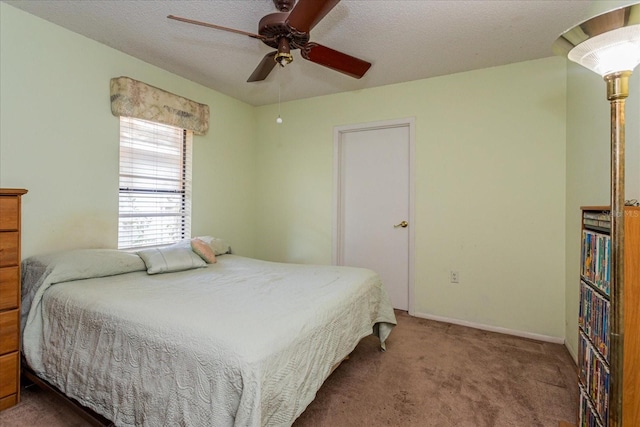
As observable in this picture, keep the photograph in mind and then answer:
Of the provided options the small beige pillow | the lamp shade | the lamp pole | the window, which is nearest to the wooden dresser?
the window

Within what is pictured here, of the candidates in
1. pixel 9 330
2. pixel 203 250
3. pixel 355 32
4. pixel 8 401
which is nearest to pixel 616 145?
pixel 355 32

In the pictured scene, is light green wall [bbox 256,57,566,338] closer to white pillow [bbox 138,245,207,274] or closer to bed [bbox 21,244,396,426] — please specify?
bed [bbox 21,244,396,426]

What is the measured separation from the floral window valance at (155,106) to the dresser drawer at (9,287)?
4.63 feet

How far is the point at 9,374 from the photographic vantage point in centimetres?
169

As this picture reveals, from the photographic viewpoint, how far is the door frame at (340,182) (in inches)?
125

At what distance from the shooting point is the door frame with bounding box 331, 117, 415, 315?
3.16 metres

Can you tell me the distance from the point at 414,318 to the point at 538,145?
1.96 meters

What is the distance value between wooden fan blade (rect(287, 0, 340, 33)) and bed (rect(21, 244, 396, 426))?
1.40 meters

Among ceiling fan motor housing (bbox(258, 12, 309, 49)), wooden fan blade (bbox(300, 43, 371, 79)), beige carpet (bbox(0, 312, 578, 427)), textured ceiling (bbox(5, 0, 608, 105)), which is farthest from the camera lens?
textured ceiling (bbox(5, 0, 608, 105))

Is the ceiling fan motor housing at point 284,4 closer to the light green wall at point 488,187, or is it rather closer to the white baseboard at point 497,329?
the light green wall at point 488,187

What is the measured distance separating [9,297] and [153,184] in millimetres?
1439

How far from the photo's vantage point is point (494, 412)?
1.70 meters

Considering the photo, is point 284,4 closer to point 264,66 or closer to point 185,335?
point 264,66

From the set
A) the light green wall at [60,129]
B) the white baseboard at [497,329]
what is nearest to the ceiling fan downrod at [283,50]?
the light green wall at [60,129]
